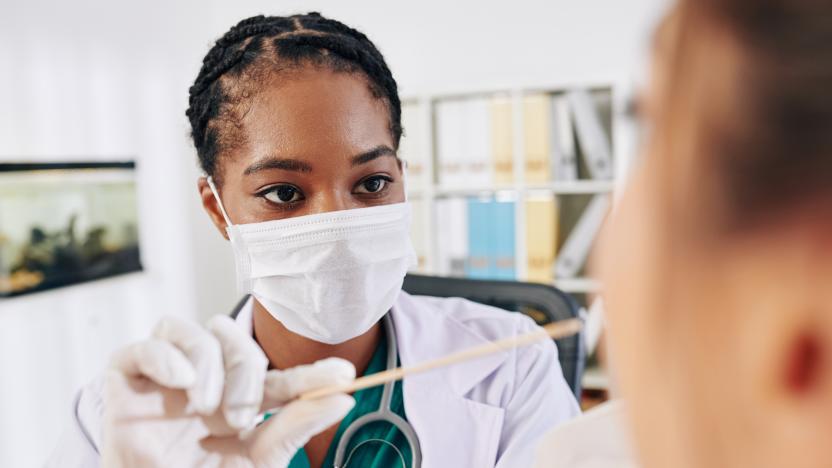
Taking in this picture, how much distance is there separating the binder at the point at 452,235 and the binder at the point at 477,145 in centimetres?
11

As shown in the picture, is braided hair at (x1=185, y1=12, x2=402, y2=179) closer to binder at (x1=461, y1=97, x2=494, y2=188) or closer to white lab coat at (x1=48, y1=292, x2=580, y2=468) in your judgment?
white lab coat at (x1=48, y1=292, x2=580, y2=468)

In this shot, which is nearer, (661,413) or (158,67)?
(661,413)

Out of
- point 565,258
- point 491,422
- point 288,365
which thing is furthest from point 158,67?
point 491,422

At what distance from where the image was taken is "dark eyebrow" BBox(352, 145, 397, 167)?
81cm

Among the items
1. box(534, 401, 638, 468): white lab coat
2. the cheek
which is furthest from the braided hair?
the cheek

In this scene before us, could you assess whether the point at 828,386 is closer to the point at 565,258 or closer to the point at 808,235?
the point at 808,235

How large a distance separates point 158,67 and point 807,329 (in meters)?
2.81

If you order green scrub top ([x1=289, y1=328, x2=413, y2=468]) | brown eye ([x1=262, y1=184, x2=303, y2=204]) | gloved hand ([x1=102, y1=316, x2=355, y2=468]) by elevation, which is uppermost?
brown eye ([x1=262, y1=184, x2=303, y2=204])

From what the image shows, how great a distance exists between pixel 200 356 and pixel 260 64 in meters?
0.38

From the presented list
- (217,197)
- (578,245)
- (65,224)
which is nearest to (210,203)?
(217,197)

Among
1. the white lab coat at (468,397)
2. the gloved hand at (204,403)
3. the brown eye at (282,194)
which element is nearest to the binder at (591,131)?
the white lab coat at (468,397)

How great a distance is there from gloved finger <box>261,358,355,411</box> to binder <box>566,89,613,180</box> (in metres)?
2.06

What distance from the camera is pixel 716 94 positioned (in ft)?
0.71

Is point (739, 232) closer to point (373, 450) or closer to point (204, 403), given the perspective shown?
point (204, 403)
